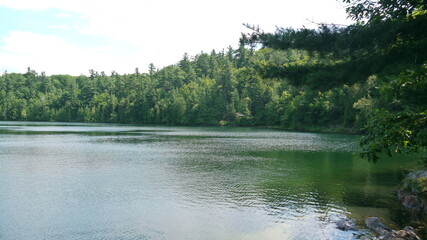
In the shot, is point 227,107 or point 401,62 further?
point 227,107

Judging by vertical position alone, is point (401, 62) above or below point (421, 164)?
above

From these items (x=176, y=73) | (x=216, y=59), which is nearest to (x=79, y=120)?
(x=176, y=73)

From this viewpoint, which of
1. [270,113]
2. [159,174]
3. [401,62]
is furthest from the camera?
[270,113]

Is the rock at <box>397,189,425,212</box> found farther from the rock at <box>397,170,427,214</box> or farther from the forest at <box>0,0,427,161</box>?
the forest at <box>0,0,427,161</box>

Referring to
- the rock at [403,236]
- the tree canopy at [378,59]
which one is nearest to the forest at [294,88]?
the tree canopy at [378,59]

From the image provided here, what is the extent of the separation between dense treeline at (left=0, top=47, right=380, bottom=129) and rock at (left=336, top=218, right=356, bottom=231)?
45729mm

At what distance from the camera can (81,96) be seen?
14950 cm

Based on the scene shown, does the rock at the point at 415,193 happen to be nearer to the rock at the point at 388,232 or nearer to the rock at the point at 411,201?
the rock at the point at 411,201

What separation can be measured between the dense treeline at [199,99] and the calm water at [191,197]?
34.2m

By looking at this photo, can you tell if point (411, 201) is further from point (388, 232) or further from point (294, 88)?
point (294, 88)

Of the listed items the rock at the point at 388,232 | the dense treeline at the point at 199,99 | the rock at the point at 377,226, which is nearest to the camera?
the rock at the point at 388,232

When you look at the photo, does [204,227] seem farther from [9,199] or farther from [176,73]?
[176,73]

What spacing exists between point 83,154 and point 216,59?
13043cm

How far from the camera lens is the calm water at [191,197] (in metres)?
12.5
